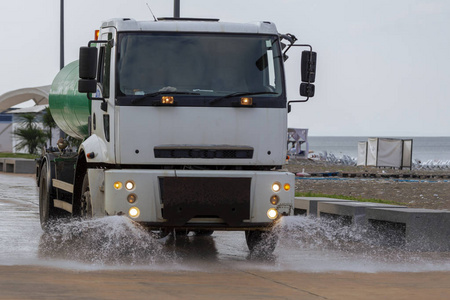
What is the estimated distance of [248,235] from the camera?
13.5 m

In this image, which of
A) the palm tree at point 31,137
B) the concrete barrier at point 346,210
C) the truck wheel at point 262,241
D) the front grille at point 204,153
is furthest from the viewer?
the palm tree at point 31,137

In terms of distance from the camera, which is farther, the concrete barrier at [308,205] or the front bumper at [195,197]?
the concrete barrier at [308,205]

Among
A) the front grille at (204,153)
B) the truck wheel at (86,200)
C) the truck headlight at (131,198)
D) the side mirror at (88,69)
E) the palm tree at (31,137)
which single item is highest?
the side mirror at (88,69)

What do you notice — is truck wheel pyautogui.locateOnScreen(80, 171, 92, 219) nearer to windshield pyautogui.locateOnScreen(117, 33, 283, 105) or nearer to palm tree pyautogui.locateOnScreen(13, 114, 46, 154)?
windshield pyautogui.locateOnScreen(117, 33, 283, 105)

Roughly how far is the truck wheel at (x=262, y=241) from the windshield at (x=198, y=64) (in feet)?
6.62

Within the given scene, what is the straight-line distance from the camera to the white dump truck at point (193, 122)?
468 inches

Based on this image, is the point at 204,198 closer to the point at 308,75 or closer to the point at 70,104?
the point at 308,75

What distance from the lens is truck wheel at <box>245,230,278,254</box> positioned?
13.0 metres

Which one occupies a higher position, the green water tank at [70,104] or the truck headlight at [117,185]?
the green water tank at [70,104]

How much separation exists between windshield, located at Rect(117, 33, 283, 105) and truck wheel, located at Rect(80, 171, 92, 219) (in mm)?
A: 1847

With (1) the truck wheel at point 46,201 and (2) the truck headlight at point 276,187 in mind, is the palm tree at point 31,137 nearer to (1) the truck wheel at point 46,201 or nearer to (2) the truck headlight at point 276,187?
(1) the truck wheel at point 46,201

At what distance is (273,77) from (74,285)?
4125mm

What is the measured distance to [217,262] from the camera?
39.5 feet

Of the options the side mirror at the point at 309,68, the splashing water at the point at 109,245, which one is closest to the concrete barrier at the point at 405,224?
the side mirror at the point at 309,68
